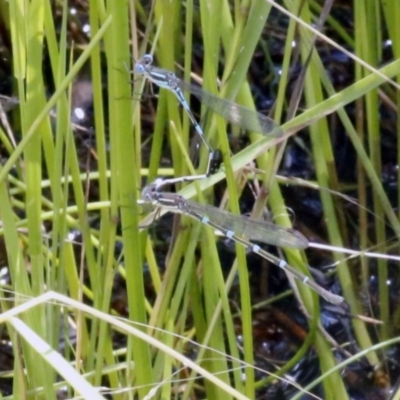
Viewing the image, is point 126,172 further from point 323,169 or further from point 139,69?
point 323,169

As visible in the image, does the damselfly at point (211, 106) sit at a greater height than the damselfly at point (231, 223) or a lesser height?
greater

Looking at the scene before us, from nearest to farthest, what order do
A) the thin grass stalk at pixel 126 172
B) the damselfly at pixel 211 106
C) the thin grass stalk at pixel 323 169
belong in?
the thin grass stalk at pixel 126 172
the damselfly at pixel 211 106
the thin grass stalk at pixel 323 169

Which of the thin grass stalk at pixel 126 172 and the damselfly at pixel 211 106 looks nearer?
the thin grass stalk at pixel 126 172

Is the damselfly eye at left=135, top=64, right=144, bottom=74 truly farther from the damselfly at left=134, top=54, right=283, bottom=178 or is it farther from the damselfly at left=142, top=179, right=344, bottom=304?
the damselfly at left=142, top=179, right=344, bottom=304

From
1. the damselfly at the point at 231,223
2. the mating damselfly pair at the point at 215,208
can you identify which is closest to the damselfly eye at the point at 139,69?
the mating damselfly pair at the point at 215,208

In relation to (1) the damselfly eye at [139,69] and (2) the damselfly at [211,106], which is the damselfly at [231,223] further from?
(1) the damselfly eye at [139,69]

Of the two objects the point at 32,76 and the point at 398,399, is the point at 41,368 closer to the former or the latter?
the point at 32,76

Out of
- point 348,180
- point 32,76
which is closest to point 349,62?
point 348,180
